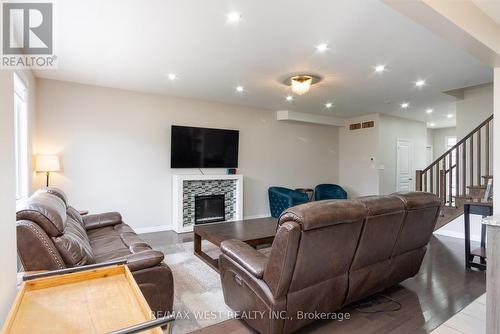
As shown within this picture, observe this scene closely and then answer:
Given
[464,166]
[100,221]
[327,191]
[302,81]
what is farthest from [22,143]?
[464,166]

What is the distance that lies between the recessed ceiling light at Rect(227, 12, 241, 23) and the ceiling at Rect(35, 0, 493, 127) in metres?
0.05

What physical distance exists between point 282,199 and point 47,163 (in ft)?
14.3

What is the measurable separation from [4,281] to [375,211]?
7.17 feet

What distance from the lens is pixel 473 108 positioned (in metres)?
5.21

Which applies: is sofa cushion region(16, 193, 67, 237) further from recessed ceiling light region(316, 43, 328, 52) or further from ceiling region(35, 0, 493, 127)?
recessed ceiling light region(316, 43, 328, 52)

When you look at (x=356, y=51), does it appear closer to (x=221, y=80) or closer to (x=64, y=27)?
(x=221, y=80)

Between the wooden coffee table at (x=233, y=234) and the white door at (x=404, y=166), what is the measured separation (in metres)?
5.13

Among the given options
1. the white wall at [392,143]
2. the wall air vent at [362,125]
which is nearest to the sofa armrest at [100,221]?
the white wall at [392,143]

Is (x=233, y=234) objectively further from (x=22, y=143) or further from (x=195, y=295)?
(x=22, y=143)

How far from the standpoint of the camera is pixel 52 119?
168 inches

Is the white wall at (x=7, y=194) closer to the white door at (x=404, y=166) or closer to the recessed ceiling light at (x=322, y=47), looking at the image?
the recessed ceiling light at (x=322, y=47)

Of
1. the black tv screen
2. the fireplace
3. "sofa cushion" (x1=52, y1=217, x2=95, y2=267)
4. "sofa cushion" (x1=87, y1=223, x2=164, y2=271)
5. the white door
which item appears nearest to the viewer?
"sofa cushion" (x1=52, y1=217, x2=95, y2=267)

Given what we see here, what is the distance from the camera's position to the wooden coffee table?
10.6ft

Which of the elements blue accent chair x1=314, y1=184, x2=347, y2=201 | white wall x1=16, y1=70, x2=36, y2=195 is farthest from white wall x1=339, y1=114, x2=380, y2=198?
white wall x1=16, y1=70, x2=36, y2=195
